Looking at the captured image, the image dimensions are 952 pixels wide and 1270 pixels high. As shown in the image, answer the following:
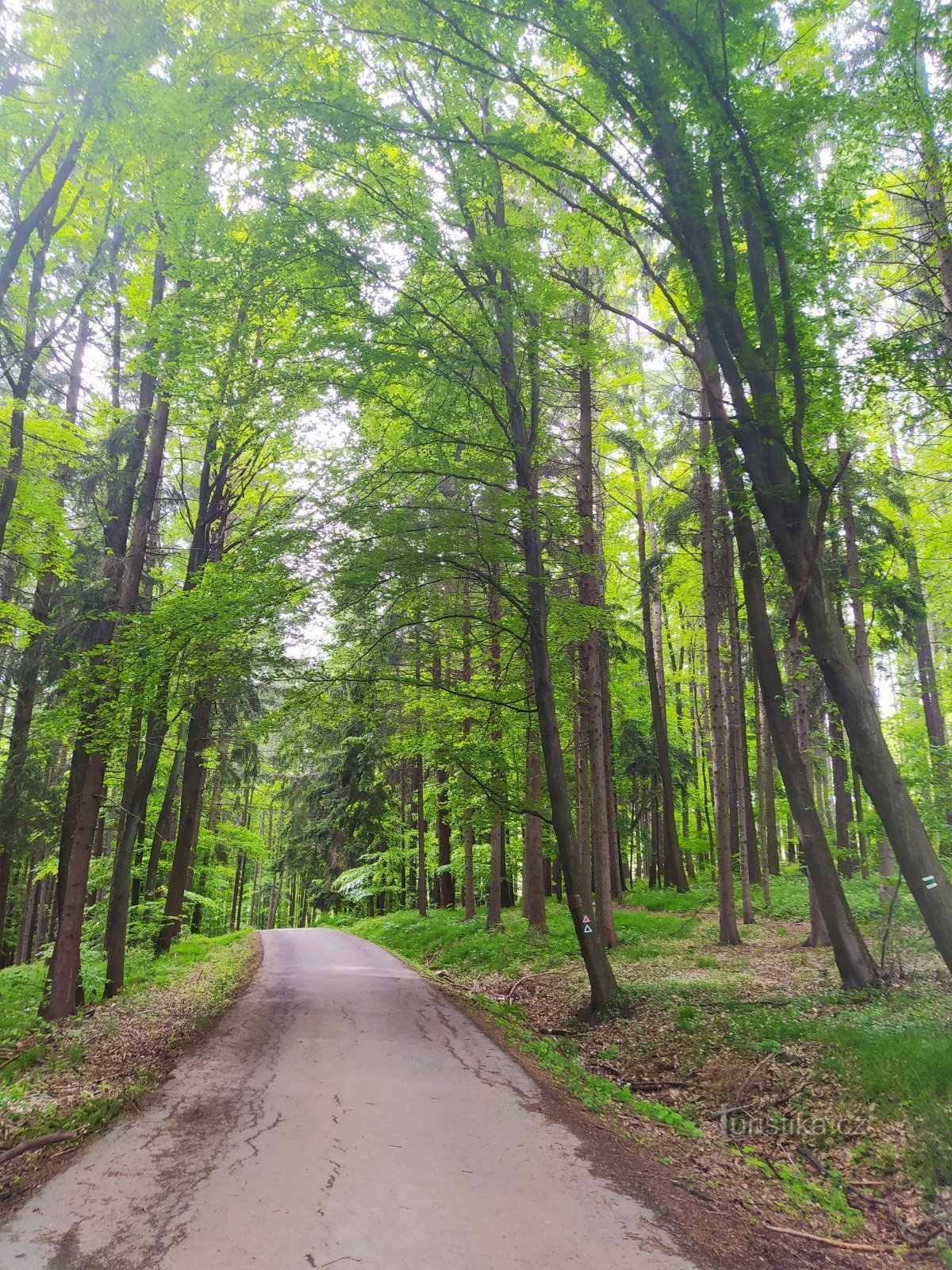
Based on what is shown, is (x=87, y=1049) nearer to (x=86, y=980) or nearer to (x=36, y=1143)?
(x=36, y=1143)

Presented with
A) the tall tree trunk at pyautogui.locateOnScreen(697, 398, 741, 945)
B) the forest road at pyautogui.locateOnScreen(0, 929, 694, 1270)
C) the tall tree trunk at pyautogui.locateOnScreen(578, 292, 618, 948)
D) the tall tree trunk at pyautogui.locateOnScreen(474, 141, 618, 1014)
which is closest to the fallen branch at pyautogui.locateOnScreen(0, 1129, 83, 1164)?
the forest road at pyautogui.locateOnScreen(0, 929, 694, 1270)

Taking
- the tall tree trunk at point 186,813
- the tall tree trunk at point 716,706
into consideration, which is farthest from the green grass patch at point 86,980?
the tall tree trunk at point 716,706

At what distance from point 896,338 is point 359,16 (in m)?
5.96

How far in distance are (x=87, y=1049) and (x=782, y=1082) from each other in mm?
6691

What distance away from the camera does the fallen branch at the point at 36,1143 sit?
4.07 metres

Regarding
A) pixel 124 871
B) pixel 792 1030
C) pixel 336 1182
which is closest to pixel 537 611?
pixel 792 1030

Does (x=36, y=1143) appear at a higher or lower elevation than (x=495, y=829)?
lower

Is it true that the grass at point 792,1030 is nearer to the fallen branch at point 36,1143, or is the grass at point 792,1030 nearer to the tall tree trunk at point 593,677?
the tall tree trunk at point 593,677

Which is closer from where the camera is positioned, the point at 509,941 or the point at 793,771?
the point at 793,771

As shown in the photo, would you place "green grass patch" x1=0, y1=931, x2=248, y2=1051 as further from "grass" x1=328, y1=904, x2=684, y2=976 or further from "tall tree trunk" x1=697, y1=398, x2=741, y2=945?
"tall tree trunk" x1=697, y1=398, x2=741, y2=945

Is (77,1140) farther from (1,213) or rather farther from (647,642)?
(647,642)

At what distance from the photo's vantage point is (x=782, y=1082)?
5.34m

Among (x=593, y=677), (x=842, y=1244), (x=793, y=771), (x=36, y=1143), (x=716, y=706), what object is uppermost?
(x=593, y=677)

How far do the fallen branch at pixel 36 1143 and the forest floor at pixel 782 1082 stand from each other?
3.80 metres
